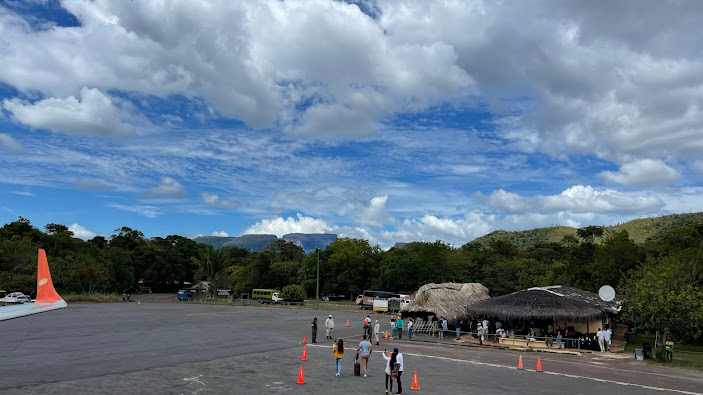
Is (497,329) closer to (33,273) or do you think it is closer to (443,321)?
(443,321)

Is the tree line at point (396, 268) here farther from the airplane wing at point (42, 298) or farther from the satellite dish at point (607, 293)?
the airplane wing at point (42, 298)

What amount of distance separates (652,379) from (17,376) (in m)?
22.5

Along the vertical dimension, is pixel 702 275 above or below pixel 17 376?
above

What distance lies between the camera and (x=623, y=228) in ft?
418

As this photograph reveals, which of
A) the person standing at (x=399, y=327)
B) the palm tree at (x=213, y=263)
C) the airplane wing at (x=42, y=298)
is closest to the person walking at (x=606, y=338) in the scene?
the person standing at (x=399, y=327)

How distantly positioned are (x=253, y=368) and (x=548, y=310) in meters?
18.9

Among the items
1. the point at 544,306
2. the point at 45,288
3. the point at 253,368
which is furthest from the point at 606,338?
the point at 45,288

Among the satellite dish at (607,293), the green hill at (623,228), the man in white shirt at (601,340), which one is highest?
the green hill at (623,228)

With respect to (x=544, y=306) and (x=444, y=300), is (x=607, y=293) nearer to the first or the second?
(x=544, y=306)

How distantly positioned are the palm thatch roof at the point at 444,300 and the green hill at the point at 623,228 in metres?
75.0

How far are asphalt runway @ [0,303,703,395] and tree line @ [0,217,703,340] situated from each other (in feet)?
25.5

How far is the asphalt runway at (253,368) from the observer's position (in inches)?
567

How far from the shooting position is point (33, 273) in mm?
56812

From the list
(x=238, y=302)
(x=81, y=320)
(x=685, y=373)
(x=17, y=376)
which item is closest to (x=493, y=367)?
(x=685, y=373)
